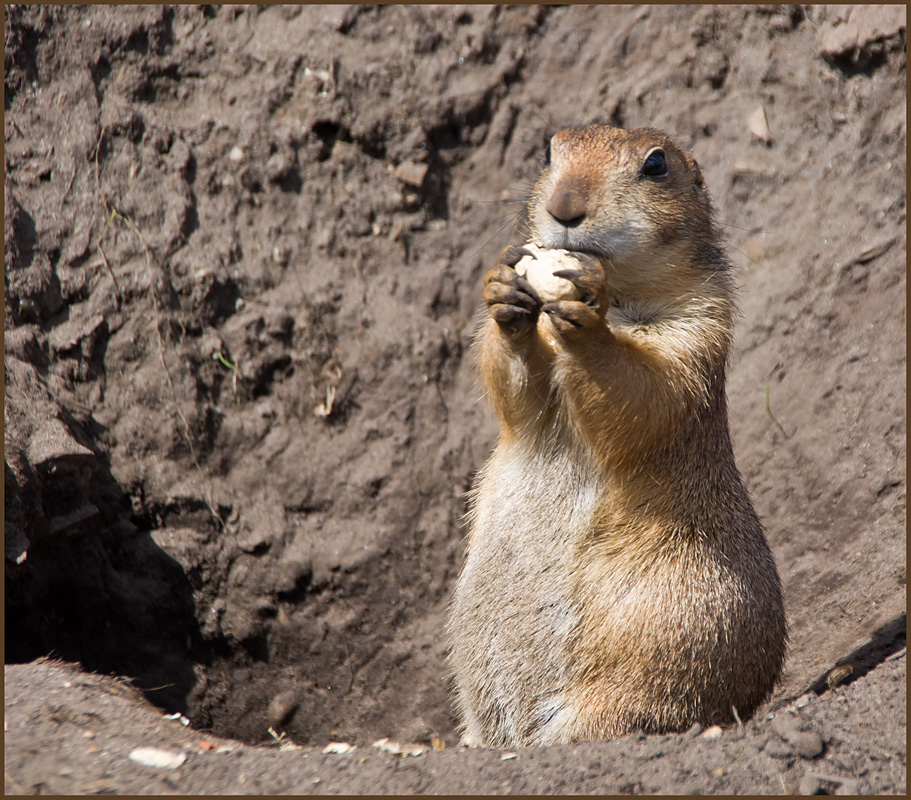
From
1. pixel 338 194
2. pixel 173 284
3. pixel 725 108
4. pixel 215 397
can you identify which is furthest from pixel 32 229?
pixel 725 108

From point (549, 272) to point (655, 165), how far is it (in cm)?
113

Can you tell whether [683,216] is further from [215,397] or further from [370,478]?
[215,397]

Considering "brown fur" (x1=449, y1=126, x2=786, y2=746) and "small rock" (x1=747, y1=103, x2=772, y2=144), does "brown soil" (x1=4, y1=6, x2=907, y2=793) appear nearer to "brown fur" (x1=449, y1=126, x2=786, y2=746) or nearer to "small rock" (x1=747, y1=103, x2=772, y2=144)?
"small rock" (x1=747, y1=103, x2=772, y2=144)

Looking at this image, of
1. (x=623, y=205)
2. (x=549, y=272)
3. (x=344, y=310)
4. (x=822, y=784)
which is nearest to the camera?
(x=822, y=784)

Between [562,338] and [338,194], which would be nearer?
[562,338]

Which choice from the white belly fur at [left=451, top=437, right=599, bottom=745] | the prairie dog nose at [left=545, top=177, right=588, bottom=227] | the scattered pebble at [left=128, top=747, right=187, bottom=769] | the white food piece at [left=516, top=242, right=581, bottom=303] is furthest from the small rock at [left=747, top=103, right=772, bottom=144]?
the scattered pebble at [left=128, top=747, right=187, bottom=769]

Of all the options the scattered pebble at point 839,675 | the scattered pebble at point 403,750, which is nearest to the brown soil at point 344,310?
the scattered pebble at point 839,675

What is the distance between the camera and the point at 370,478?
7465 mm

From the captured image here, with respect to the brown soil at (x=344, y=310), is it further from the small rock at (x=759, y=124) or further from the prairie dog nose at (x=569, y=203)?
the prairie dog nose at (x=569, y=203)

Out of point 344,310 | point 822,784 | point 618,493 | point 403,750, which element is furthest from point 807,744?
point 344,310

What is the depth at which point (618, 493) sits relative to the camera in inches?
185

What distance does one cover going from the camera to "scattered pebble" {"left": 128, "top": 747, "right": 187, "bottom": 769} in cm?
377

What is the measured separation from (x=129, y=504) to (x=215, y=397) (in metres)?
1.16

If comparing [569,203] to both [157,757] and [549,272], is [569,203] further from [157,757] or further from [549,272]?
[157,757]
